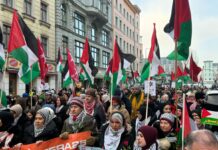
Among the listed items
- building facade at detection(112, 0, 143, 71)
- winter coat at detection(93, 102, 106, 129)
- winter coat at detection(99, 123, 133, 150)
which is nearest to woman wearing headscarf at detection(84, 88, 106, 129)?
winter coat at detection(93, 102, 106, 129)

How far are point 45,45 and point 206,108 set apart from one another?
2217 cm

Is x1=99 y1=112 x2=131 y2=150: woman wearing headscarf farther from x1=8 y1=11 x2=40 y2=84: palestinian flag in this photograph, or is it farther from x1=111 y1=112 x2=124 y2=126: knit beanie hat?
x1=8 y1=11 x2=40 y2=84: palestinian flag

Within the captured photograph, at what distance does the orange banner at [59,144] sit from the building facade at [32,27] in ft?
52.8

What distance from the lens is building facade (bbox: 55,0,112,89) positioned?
29.3 metres

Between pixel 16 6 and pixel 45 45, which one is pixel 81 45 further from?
pixel 16 6

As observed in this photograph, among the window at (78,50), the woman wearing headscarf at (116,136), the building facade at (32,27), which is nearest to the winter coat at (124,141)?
the woman wearing headscarf at (116,136)

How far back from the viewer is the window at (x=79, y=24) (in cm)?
3279

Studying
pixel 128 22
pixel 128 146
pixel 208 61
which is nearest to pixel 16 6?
pixel 128 146

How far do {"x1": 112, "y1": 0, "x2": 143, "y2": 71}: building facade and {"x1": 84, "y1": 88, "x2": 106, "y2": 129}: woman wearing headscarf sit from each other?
118ft

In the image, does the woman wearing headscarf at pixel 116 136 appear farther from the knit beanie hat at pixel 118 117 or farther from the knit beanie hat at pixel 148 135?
the knit beanie hat at pixel 148 135

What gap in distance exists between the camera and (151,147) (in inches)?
156

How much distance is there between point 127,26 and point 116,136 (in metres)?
53.1

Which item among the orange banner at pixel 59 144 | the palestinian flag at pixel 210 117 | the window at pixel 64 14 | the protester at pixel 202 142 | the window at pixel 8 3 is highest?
the window at pixel 64 14

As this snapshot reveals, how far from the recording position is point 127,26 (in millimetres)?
56781
